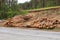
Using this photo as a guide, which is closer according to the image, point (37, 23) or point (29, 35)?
point (29, 35)

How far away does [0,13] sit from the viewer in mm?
30359

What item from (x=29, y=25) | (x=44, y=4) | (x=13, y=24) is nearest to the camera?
(x=29, y=25)

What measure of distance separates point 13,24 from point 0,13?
9.46 m

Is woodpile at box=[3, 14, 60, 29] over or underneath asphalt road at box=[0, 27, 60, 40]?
underneath

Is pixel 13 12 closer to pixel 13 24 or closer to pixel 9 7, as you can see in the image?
pixel 9 7

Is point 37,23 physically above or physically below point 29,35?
below

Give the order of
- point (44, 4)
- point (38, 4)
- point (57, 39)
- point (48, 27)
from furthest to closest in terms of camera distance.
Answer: point (38, 4), point (44, 4), point (48, 27), point (57, 39)

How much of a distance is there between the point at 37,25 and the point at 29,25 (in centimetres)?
103

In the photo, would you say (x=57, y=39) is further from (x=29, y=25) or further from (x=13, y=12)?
(x=13, y=12)

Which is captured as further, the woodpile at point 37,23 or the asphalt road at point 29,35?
the woodpile at point 37,23

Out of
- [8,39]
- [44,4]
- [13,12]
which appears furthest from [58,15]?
[44,4]

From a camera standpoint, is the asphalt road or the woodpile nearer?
the asphalt road

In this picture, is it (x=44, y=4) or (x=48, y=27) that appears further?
(x=44, y=4)

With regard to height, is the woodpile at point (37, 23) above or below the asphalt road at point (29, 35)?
below
